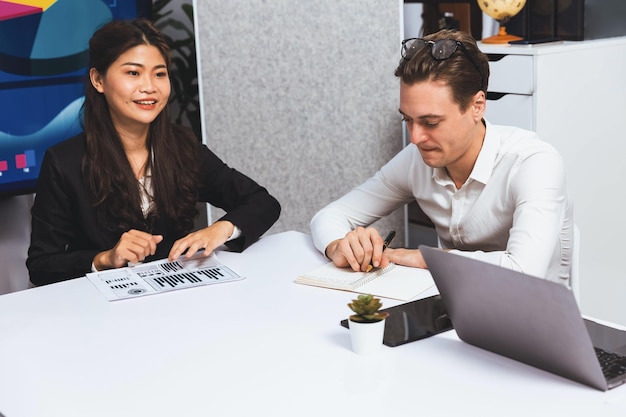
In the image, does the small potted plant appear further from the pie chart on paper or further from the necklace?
the pie chart on paper

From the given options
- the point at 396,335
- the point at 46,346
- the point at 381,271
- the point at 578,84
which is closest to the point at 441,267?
the point at 396,335

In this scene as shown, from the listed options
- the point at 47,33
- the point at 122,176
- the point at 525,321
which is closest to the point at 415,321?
the point at 525,321

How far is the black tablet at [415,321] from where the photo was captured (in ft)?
4.58

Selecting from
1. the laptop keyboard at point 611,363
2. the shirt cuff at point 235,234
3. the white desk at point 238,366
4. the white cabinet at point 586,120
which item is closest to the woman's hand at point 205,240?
the shirt cuff at point 235,234

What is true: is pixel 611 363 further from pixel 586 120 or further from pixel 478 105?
pixel 586 120

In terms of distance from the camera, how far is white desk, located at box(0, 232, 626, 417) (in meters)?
1.17

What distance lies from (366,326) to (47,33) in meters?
1.73

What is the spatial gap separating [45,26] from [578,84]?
Result: 5.50 ft

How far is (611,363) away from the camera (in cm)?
124

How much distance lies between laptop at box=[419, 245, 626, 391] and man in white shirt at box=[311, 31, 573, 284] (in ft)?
1.14

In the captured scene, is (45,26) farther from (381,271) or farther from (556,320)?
(556,320)

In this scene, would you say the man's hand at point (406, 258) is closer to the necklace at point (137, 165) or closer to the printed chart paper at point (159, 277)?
the printed chart paper at point (159, 277)

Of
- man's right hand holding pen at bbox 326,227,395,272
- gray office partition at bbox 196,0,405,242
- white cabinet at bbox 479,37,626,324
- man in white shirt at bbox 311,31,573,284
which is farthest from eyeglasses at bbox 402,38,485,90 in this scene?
gray office partition at bbox 196,0,405,242

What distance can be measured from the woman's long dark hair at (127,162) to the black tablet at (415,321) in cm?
87
